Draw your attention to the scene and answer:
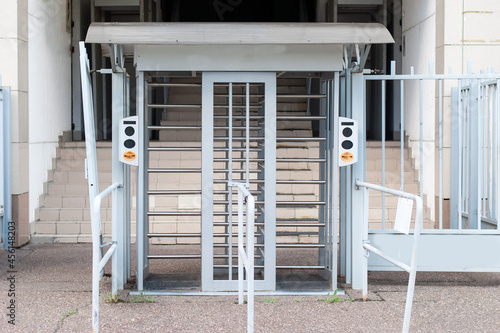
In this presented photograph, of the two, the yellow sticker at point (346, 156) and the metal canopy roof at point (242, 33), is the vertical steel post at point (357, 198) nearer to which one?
the yellow sticker at point (346, 156)

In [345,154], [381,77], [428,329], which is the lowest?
[428,329]

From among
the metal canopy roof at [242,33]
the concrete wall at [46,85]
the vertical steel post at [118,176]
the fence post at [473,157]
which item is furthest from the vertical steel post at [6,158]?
the fence post at [473,157]

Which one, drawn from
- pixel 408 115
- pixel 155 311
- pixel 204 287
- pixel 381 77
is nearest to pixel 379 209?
pixel 408 115

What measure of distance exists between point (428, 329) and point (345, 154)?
1.75m

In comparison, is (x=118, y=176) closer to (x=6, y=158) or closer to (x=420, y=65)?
(x=6, y=158)

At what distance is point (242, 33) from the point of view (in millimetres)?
5734

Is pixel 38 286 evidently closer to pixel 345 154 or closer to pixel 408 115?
pixel 345 154

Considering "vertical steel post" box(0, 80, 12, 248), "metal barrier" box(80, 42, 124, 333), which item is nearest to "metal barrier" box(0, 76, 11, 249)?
"vertical steel post" box(0, 80, 12, 248)

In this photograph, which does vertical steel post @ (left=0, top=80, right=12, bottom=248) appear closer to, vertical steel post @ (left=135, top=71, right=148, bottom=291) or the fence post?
vertical steel post @ (left=135, top=71, right=148, bottom=291)

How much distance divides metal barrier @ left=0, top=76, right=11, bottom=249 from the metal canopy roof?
11.3ft

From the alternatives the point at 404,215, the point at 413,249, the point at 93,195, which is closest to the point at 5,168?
the point at 93,195

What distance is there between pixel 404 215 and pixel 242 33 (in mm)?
1953

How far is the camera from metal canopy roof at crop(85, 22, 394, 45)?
5668 mm

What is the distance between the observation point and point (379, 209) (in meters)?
9.71
